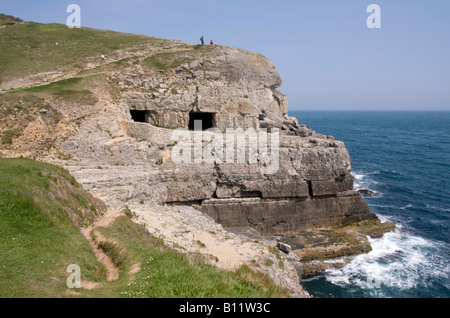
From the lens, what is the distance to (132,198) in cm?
2447

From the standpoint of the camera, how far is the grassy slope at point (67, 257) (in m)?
9.82

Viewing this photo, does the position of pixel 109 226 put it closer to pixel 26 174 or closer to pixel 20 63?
pixel 26 174

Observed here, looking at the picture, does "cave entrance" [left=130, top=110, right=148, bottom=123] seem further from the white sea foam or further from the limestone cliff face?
the white sea foam

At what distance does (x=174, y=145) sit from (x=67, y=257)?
18102mm

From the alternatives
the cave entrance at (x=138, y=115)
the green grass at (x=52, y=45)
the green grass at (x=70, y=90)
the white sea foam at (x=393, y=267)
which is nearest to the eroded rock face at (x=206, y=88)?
the cave entrance at (x=138, y=115)

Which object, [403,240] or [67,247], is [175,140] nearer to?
[67,247]

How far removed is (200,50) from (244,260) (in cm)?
2823

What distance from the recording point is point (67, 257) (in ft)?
40.3

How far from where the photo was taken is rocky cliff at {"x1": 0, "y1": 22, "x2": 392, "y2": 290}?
25.5 metres

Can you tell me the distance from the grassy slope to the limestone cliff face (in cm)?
607

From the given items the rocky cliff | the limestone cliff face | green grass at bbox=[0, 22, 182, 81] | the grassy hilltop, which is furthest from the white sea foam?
green grass at bbox=[0, 22, 182, 81]

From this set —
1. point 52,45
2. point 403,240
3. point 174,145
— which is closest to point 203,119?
point 174,145
